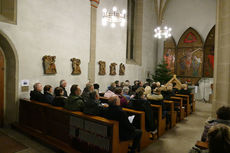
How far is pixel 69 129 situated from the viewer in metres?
3.86

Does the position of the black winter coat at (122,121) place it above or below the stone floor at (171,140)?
above

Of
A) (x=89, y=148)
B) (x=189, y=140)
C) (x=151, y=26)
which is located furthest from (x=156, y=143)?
(x=151, y=26)

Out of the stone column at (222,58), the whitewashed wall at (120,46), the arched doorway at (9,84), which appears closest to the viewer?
the stone column at (222,58)

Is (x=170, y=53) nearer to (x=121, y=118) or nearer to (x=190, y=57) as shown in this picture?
(x=190, y=57)

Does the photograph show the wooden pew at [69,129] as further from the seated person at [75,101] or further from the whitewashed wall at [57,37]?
the whitewashed wall at [57,37]

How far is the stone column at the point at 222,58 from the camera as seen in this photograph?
14.3 feet

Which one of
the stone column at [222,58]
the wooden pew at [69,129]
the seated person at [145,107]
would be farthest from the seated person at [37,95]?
the stone column at [222,58]

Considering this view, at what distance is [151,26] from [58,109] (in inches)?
455

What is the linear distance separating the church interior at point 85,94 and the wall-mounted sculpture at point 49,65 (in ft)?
0.12

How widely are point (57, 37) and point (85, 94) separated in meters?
2.68

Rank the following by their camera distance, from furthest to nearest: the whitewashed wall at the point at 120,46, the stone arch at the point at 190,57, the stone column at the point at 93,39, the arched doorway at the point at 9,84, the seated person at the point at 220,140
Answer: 1. the stone arch at the point at 190,57
2. the whitewashed wall at the point at 120,46
3. the stone column at the point at 93,39
4. the arched doorway at the point at 9,84
5. the seated person at the point at 220,140

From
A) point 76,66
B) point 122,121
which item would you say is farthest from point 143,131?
point 76,66

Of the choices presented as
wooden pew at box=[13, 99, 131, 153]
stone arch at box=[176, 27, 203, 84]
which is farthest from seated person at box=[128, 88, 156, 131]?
stone arch at box=[176, 27, 203, 84]

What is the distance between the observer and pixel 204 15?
12.6m
